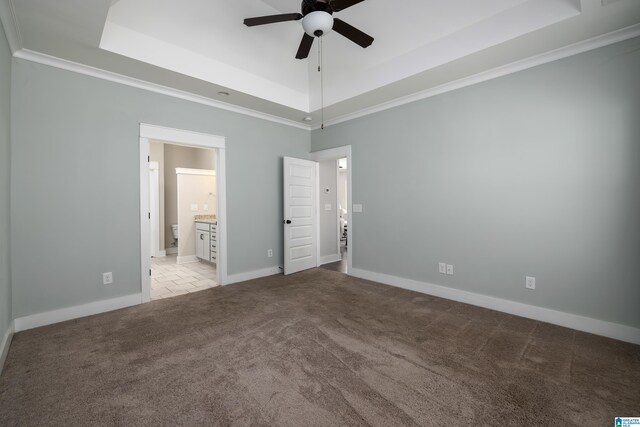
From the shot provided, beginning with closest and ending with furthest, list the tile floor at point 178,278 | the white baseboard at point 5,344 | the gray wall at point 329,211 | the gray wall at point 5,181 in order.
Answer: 1. the white baseboard at point 5,344
2. the gray wall at point 5,181
3. the tile floor at point 178,278
4. the gray wall at point 329,211

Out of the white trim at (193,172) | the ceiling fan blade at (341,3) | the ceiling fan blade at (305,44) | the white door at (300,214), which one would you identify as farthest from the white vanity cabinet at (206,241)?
the ceiling fan blade at (341,3)

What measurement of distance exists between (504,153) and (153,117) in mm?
4227

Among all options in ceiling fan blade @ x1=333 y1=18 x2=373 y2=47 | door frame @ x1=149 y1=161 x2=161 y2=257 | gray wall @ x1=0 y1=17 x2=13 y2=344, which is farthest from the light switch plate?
door frame @ x1=149 y1=161 x2=161 y2=257

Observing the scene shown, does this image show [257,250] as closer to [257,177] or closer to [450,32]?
[257,177]

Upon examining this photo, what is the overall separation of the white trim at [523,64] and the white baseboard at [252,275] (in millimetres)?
3080

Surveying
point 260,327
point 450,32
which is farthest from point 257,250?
point 450,32

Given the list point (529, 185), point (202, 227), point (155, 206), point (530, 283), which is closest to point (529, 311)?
point (530, 283)

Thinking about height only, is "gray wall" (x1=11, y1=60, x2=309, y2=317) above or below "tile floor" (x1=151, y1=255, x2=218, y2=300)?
above

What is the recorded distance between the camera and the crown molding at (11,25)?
212 centimetres

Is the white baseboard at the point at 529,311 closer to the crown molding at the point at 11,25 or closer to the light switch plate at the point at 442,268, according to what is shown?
the light switch plate at the point at 442,268

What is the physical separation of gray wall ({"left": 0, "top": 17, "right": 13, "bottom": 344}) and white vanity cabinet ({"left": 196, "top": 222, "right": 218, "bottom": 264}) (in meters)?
2.86

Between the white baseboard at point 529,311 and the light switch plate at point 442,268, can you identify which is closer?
the white baseboard at point 529,311

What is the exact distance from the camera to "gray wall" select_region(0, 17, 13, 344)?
2221mm

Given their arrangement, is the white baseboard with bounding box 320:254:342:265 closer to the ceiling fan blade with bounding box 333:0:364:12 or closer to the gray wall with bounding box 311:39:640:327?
the gray wall with bounding box 311:39:640:327
